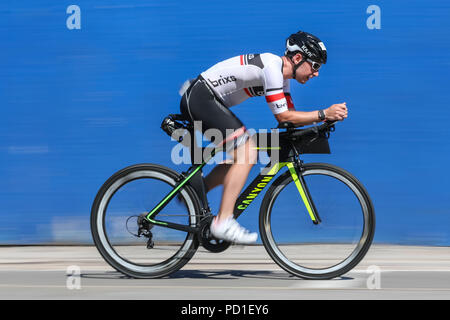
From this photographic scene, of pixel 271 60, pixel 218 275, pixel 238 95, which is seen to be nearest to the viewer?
pixel 271 60

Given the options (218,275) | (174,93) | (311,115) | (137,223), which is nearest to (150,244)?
(137,223)

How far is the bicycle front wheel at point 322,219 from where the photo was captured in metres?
4.76

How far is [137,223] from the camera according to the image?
4.94 m

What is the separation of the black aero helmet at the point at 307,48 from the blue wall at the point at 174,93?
5.66ft

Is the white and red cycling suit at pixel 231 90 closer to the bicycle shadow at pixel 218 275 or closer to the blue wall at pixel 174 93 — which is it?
the bicycle shadow at pixel 218 275

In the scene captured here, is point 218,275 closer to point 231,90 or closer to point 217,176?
point 217,176

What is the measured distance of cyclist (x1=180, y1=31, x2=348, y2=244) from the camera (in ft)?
15.3

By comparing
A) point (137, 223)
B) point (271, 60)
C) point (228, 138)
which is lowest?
point (137, 223)

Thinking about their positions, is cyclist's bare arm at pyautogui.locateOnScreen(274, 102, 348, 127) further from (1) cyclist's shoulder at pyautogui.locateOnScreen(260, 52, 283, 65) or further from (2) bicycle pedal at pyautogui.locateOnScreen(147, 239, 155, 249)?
(2) bicycle pedal at pyautogui.locateOnScreen(147, 239, 155, 249)

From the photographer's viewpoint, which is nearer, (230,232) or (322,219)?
(230,232)

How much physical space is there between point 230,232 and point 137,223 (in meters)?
0.71

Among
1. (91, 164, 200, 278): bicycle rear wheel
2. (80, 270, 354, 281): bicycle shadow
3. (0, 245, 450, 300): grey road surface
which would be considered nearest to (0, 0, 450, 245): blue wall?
(0, 245, 450, 300): grey road surface

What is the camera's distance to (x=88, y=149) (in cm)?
663

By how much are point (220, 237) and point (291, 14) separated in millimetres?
2711
